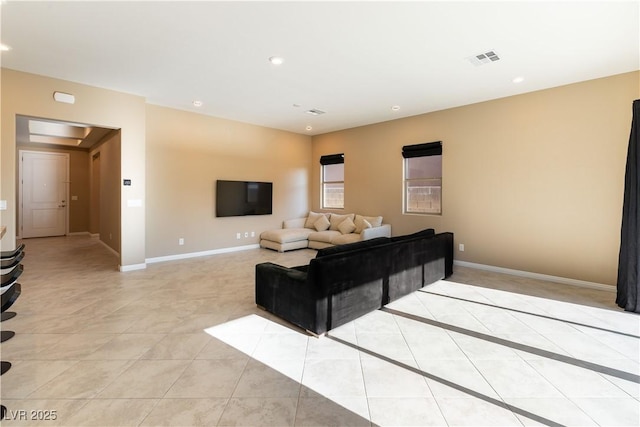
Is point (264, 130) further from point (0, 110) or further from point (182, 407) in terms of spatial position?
point (182, 407)

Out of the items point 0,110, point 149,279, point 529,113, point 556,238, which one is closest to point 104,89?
point 0,110

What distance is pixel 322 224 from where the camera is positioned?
745cm

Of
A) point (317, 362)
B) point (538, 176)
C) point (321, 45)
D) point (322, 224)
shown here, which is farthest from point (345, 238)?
point (317, 362)

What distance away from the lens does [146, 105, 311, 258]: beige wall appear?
5688 mm

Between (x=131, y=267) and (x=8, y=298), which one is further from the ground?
(x=8, y=298)

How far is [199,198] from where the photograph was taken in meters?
6.27

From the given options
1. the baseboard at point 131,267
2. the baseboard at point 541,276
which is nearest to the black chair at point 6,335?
the baseboard at point 131,267

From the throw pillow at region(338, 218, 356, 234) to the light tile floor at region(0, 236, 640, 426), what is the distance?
2984mm

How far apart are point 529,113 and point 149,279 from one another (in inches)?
258

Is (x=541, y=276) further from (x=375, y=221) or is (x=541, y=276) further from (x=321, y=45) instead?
(x=321, y=45)

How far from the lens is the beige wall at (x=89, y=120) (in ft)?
12.8

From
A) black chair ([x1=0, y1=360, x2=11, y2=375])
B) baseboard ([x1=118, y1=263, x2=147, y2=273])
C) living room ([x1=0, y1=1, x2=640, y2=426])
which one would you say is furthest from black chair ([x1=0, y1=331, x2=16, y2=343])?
baseboard ([x1=118, y1=263, x2=147, y2=273])

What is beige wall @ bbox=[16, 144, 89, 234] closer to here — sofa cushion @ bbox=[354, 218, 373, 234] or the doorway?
the doorway

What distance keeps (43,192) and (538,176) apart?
1208cm
